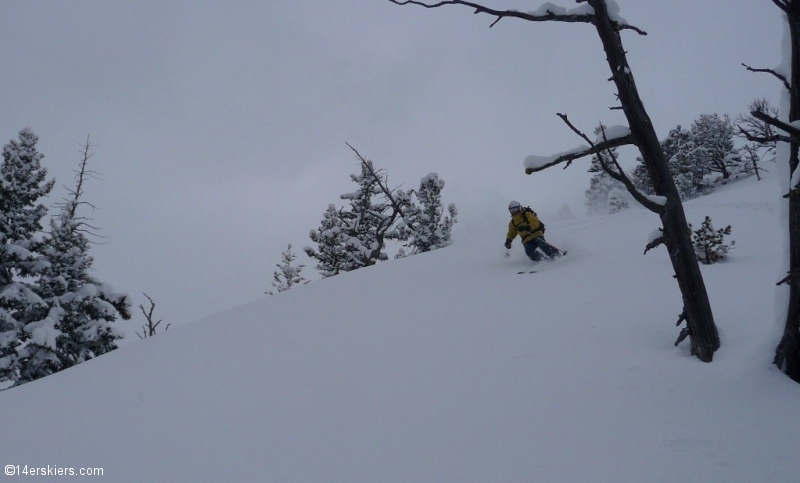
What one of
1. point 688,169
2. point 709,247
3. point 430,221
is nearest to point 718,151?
point 688,169

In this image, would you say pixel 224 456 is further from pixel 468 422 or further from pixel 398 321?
pixel 398 321

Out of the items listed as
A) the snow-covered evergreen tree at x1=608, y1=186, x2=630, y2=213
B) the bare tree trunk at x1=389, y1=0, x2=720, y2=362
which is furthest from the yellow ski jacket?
the snow-covered evergreen tree at x1=608, y1=186, x2=630, y2=213

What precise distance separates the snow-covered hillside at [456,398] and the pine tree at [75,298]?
10352 mm

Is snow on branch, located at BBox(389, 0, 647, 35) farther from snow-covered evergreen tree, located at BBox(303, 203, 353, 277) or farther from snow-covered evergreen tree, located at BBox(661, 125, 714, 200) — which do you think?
snow-covered evergreen tree, located at BBox(661, 125, 714, 200)

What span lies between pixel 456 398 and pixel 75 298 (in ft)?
54.1

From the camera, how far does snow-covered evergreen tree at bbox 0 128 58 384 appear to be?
13186mm

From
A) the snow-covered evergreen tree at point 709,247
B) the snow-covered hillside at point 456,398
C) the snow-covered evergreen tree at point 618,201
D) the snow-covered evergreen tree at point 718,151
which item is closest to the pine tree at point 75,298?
the snow-covered hillside at point 456,398

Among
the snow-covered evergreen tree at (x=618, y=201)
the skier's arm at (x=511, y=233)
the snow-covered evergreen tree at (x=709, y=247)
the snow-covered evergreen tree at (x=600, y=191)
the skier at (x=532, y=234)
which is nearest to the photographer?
the snow-covered evergreen tree at (x=709, y=247)

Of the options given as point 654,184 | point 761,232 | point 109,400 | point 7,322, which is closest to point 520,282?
point 654,184

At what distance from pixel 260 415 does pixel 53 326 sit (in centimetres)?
1405

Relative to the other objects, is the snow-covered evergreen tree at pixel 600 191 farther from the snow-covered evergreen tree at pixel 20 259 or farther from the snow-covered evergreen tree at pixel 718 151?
the snow-covered evergreen tree at pixel 20 259

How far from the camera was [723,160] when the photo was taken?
43.9m

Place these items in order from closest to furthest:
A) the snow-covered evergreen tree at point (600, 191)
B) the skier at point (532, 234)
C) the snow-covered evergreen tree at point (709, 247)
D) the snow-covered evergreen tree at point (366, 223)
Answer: the snow-covered evergreen tree at point (709, 247), the skier at point (532, 234), the snow-covered evergreen tree at point (366, 223), the snow-covered evergreen tree at point (600, 191)

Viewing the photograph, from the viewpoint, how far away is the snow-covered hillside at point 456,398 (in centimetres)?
228
